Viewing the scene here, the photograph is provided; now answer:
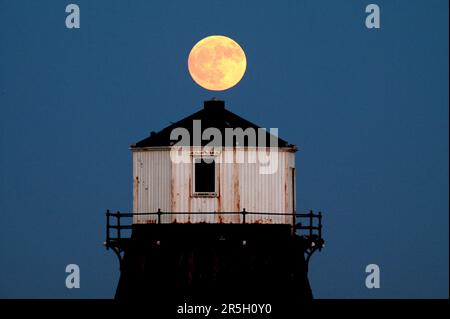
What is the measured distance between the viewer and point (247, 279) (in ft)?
216

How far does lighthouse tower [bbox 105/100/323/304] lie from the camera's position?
65312 mm

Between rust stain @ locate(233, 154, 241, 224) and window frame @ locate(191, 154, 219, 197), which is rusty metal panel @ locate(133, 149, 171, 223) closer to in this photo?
window frame @ locate(191, 154, 219, 197)

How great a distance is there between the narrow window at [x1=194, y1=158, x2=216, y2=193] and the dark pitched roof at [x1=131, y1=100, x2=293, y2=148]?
2.34ft

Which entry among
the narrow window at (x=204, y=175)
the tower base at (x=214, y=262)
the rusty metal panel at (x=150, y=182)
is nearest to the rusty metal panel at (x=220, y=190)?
the rusty metal panel at (x=150, y=182)

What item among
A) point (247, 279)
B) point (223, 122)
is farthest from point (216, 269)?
point (223, 122)

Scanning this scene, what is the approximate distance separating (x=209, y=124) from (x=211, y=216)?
356cm

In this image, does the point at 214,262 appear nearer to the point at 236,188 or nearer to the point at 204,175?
the point at 236,188

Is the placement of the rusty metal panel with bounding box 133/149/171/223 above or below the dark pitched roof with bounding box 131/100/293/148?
below

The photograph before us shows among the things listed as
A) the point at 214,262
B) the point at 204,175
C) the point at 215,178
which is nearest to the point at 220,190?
the point at 215,178

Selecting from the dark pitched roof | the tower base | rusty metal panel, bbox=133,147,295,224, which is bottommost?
the tower base

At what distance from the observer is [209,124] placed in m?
66.5

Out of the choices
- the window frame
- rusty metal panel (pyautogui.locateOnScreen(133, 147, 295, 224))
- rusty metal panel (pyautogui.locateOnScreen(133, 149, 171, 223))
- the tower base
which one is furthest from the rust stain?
rusty metal panel (pyautogui.locateOnScreen(133, 149, 171, 223))

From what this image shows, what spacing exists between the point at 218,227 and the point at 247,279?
7.30 ft
